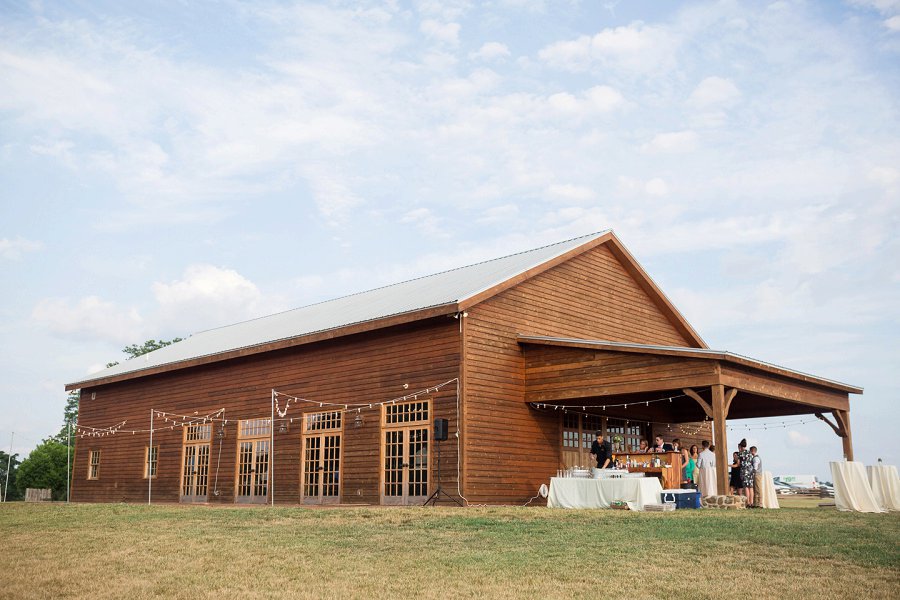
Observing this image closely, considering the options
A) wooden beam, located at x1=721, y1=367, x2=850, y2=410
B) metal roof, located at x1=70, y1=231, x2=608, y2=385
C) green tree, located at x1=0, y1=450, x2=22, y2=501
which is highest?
metal roof, located at x1=70, y1=231, x2=608, y2=385

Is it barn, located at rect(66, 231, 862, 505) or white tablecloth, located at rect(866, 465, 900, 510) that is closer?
white tablecloth, located at rect(866, 465, 900, 510)

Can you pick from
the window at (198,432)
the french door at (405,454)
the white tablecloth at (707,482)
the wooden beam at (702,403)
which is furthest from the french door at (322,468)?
the wooden beam at (702,403)

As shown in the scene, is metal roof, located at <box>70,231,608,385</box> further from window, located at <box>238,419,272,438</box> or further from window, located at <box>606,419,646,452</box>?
window, located at <box>606,419,646,452</box>

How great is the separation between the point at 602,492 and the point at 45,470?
3382 centimetres

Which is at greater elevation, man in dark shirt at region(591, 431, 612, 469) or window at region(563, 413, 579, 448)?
window at region(563, 413, 579, 448)

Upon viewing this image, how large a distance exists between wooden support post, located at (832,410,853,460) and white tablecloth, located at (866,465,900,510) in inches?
152

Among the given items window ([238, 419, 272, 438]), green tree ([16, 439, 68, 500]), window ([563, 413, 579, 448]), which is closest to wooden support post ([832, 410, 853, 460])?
window ([563, 413, 579, 448])

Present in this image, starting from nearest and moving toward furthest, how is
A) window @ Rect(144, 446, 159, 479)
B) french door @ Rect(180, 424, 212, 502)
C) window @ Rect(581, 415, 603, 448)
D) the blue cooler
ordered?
1. the blue cooler
2. window @ Rect(581, 415, 603, 448)
3. french door @ Rect(180, 424, 212, 502)
4. window @ Rect(144, 446, 159, 479)

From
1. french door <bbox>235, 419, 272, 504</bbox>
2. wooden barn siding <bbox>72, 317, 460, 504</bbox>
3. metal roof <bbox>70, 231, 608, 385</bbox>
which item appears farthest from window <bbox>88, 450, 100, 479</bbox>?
french door <bbox>235, 419, 272, 504</bbox>

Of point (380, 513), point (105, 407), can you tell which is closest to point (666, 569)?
point (380, 513)

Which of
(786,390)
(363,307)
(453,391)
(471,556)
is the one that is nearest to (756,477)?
(786,390)

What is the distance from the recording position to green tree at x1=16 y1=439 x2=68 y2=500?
41344 mm

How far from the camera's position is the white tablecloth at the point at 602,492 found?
15.9 metres

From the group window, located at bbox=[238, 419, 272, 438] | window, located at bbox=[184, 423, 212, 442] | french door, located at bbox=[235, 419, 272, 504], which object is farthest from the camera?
window, located at bbox=[184, 423, 212, 442]
